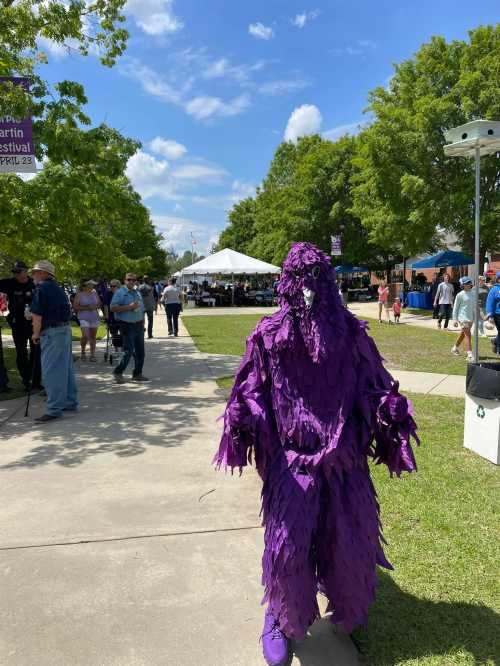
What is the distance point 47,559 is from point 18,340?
524 cm

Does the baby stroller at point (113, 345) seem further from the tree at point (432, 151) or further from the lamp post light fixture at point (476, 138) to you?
the tree at point (432, 151)

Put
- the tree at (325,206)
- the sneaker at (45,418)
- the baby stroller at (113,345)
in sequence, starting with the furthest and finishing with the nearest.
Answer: the tree at (325,206) → the baby stroller at (113,345) → the sneaker at (45,418)

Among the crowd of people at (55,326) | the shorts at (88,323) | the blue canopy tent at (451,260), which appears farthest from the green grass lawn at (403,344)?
the blue canopy tent at (451,260)

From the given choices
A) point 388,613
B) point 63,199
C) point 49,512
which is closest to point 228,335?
point 63,199

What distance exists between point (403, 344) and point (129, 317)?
7.15m

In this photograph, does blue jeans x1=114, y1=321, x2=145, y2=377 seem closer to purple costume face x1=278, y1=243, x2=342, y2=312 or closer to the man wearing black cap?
the man wearing black cap

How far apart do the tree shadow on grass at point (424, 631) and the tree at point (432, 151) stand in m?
18.6

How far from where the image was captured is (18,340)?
7.50 metres

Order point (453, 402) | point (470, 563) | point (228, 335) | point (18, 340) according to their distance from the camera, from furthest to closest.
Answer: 1. point (228, 335)
2. point (18, 340)
3. point (453, 402)
4. point (470, 563)

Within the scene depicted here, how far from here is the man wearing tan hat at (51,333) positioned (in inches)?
229

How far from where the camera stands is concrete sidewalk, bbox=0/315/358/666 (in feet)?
7.38

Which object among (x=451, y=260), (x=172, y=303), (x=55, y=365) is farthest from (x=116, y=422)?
(x=451, y=260)

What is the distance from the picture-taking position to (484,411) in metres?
4.39

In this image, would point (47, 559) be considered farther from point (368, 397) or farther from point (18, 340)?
point (18, 340)
